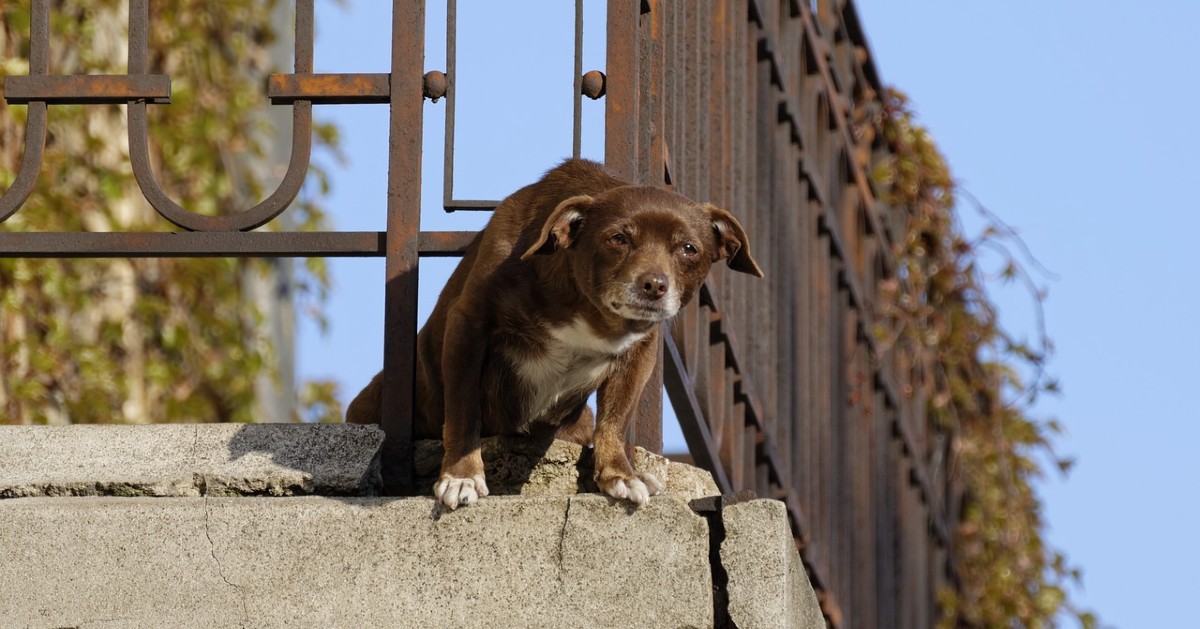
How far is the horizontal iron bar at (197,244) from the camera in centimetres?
386

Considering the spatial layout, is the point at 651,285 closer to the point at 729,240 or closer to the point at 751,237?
the point at 729,240

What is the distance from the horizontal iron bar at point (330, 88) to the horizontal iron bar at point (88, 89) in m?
0.22

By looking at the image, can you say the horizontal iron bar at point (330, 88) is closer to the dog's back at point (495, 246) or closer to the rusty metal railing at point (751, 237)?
the rusty metal railing at point (751, 237)

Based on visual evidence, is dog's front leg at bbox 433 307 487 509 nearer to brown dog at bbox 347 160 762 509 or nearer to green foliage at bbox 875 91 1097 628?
brown dog at bbox 347 160 762 509

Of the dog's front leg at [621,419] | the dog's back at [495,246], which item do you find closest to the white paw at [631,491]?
the dog's front leg at [621,419]

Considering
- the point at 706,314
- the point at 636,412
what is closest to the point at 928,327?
the point at 706,314

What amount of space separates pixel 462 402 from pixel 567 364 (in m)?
0.29

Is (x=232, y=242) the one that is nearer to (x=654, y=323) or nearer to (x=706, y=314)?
(x=654, y=323)

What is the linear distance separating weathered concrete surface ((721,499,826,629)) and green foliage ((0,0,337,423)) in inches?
163

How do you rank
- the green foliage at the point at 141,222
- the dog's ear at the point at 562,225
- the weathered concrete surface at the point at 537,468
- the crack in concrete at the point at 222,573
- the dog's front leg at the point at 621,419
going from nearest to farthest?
1. the crack in concrete at the point at 222,573
2. the dog's front leg at the point at 621,419
3. the dog's ear at the point at 562,225
4. the weathered concrete surface at the point at 537,468
5. the green foliage at the point at 141,222

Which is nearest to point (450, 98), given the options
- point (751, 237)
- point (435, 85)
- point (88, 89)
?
point (435, 85)

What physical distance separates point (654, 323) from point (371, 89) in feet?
2.42

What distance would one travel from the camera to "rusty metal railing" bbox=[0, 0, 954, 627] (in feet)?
12.7

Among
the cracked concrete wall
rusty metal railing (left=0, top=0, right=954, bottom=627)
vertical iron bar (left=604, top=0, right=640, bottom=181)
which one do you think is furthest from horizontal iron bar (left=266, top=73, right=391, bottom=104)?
the cracked concrete wall
